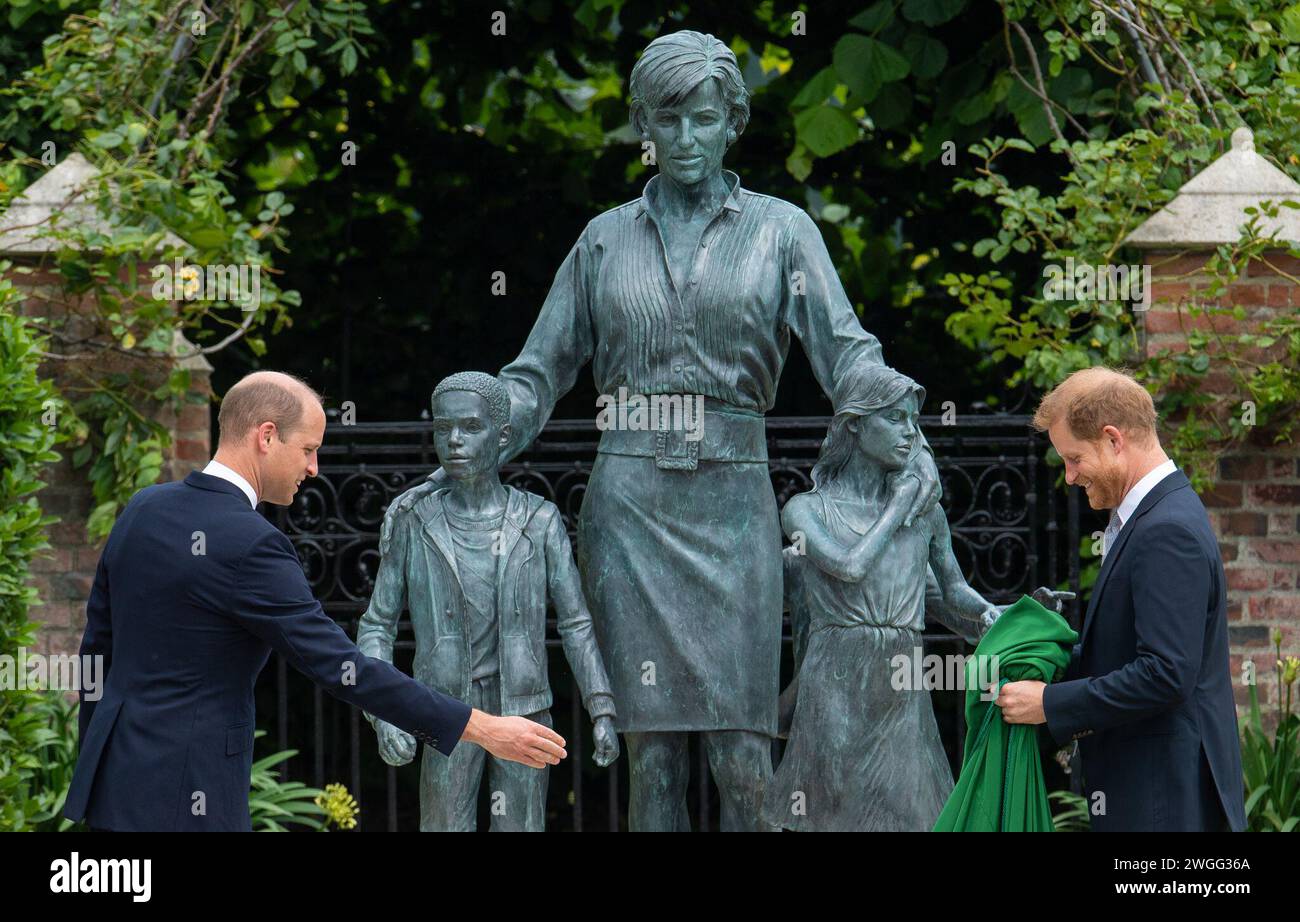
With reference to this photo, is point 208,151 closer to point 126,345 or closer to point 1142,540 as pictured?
point 126,345

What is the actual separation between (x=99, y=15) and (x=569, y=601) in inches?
156

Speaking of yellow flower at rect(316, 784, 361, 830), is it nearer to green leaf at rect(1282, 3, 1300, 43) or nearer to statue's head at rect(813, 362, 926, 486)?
statue's head at rect(813, 362, 926, 486)

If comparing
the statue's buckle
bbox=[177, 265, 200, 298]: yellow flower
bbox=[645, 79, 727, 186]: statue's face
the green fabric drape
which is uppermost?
bbox=[177, 265, 200, 298]: yellow flower

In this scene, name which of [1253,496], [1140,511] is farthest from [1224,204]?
[1140,511]

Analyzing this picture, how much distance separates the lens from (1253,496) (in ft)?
21.6

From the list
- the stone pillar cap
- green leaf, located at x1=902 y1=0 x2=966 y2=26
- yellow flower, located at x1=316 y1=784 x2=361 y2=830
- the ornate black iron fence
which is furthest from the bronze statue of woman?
green leaf, located at x1=902 y1=0 x2=966 y2=26

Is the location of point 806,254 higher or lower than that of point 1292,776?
higher

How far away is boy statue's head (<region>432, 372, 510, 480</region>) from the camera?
434 centimetres

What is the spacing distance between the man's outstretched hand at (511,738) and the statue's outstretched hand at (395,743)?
0.34 m

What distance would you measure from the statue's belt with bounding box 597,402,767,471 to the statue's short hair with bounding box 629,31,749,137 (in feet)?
2.43
